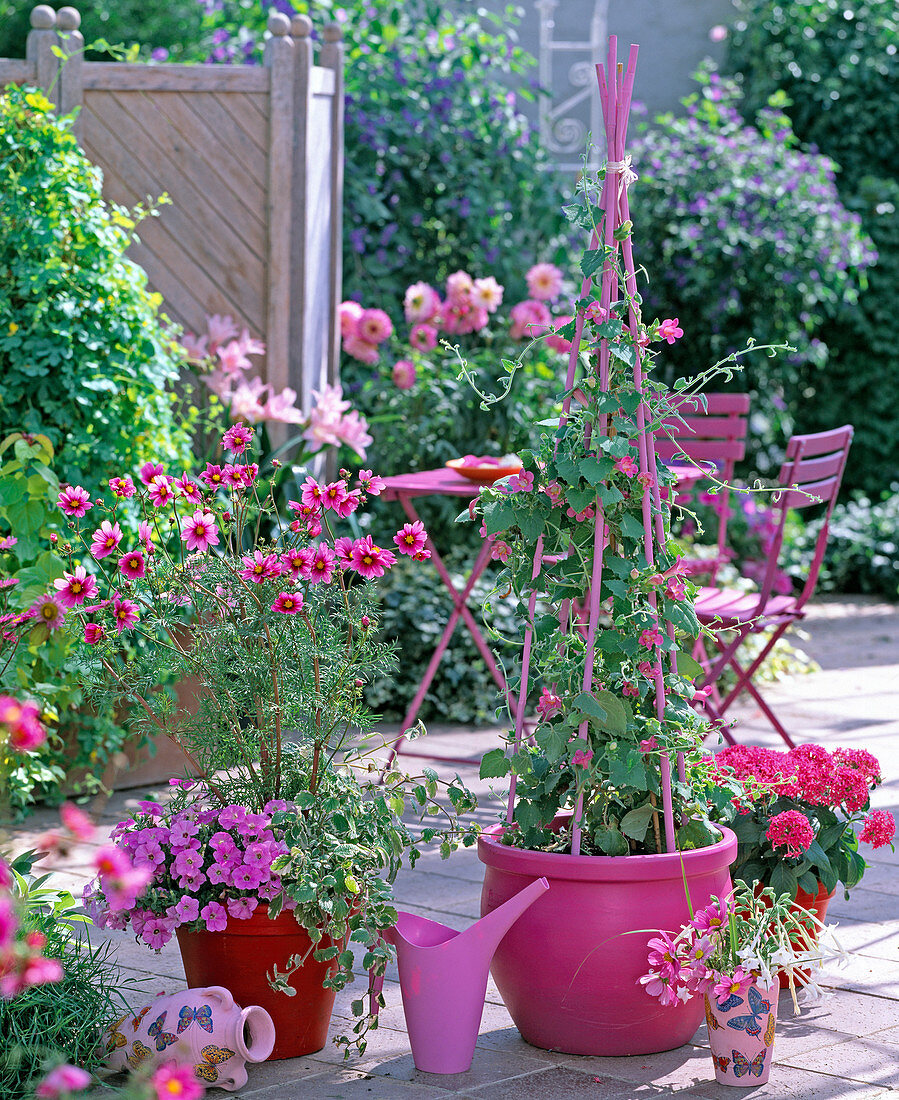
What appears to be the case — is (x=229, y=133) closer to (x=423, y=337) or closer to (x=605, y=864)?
(x=423, y=337)

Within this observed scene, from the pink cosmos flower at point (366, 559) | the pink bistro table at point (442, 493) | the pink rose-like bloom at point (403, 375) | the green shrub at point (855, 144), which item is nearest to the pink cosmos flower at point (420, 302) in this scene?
the pink rose-like bloom at point (403, 375)

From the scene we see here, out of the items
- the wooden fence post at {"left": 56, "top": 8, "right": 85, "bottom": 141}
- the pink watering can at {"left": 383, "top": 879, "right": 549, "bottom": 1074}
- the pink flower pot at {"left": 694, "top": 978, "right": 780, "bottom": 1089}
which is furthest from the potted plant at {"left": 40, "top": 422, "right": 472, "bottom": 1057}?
the wooden fence post at {"left": 56, "top": 8, "right": 85, "bottom": 141}

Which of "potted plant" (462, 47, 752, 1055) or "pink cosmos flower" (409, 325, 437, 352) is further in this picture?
"pink cosmos flower" (409, 325, 437, 352)

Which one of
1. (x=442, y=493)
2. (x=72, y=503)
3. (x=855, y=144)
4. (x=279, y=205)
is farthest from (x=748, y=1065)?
(x=855, y=144)

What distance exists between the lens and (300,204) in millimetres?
4773

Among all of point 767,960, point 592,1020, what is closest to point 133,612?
point 592,1020

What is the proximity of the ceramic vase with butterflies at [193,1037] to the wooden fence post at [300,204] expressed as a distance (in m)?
2.85

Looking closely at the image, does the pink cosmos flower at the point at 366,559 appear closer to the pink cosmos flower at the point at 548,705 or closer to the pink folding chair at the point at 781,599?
the pink cosmos flower at the point at 548,705

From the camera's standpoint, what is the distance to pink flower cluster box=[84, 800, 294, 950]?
2.31 m

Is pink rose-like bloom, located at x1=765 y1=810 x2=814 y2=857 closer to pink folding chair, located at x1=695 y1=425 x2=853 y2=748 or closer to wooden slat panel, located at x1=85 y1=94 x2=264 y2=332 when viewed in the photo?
pink folding chair, located at x1=695 y1=425 x2=853 y2=748

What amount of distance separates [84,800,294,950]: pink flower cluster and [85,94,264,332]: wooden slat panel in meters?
2.69

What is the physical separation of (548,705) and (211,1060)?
812 millimetres

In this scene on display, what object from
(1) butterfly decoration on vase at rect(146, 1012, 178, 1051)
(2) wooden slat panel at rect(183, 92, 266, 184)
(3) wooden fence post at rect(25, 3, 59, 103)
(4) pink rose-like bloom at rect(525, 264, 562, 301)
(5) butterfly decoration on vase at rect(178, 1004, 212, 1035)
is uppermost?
(3) wooden fence post at rect(25, 3, 59, 103)

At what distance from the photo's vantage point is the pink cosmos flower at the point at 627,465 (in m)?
2.46
